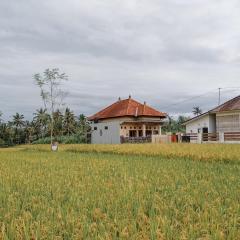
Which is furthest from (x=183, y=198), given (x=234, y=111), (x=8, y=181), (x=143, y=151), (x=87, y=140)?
(x=87, y=140)

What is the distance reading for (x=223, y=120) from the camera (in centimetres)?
3072

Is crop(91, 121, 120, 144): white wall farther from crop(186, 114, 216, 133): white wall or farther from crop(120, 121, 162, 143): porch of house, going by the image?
crop(186, 114, 216, 133): white wall

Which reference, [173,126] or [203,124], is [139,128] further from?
[173,126]

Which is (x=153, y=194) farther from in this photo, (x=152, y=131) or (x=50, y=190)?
(x=152, y=131)

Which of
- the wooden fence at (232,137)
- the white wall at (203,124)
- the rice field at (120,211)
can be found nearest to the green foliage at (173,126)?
the white wall at (203,124)

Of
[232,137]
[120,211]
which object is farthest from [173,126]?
[120,211]

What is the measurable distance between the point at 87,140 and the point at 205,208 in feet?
137

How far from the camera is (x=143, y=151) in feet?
66.1

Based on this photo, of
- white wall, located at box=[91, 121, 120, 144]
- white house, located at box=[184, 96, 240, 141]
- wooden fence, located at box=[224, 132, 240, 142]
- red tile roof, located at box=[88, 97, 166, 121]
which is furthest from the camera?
red tile roof, located at box=[88, 97, 166, 121]

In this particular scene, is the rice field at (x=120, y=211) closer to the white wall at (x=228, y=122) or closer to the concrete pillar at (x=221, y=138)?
the concrete pillar at (x=221, y=138)

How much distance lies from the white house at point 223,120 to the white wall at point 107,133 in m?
8.90

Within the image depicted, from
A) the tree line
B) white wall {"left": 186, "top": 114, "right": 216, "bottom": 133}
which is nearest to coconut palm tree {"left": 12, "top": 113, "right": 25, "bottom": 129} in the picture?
the tree line

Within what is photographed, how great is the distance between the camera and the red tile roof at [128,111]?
1621 inches

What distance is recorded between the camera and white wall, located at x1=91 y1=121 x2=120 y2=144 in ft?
133
